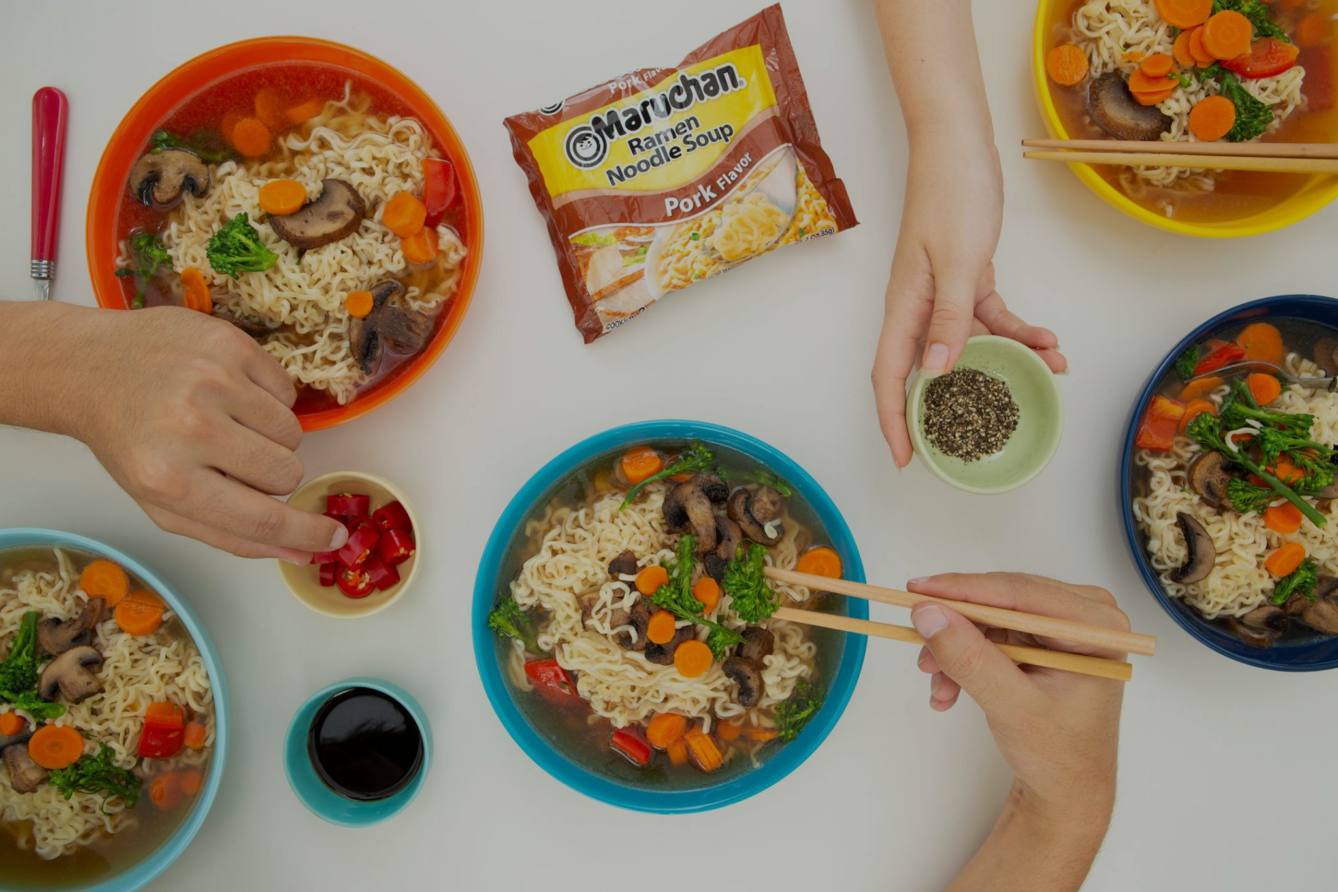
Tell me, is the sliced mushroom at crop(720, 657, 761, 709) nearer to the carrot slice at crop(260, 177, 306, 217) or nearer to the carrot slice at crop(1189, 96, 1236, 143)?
the carrot slice at crop(260, 177, 306, 217)

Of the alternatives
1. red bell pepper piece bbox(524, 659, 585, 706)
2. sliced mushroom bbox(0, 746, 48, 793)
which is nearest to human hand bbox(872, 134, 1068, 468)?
red bell pepper piece bbox(524, 659, 585, 706)

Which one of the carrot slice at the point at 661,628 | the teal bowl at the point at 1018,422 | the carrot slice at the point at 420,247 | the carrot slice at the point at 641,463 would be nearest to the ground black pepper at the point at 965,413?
the teal bowl at the point at 1018,422

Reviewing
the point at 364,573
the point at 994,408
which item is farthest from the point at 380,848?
the point at 994,408

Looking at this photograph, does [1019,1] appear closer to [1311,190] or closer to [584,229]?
[1311,190]

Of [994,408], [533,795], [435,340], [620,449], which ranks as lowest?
[533,795]

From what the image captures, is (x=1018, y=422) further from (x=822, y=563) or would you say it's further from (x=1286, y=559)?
(x=1286, y=559)

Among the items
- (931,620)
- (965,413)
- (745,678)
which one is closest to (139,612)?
(745,678)

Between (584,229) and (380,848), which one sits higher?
(584,229)
